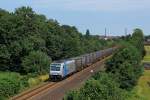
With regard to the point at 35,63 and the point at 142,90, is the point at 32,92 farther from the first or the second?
the point at 35,63

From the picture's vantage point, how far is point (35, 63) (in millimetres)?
77438

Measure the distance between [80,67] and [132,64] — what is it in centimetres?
2726

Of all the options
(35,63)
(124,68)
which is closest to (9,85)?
(124,68)

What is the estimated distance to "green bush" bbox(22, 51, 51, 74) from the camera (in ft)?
253

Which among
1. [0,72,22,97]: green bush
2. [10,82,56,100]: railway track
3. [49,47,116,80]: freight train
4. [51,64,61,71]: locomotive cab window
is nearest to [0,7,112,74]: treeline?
[49,47,116,80]: freight train

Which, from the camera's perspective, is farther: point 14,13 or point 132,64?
point 14,13

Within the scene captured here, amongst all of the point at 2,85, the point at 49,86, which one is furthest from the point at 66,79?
the point at 2,85

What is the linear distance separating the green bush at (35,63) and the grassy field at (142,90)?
1517 cm

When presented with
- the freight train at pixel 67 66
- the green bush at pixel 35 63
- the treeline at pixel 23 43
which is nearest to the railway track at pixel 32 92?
the freight train at pixel 67 66

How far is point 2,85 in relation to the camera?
163 feet

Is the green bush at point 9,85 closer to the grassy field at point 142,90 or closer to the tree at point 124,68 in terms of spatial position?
the tree at point 124,68

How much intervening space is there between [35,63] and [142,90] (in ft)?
63.9

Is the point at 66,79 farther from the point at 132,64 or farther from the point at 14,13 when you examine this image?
the point at 14,13

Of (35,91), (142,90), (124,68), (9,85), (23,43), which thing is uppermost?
(23,43)
